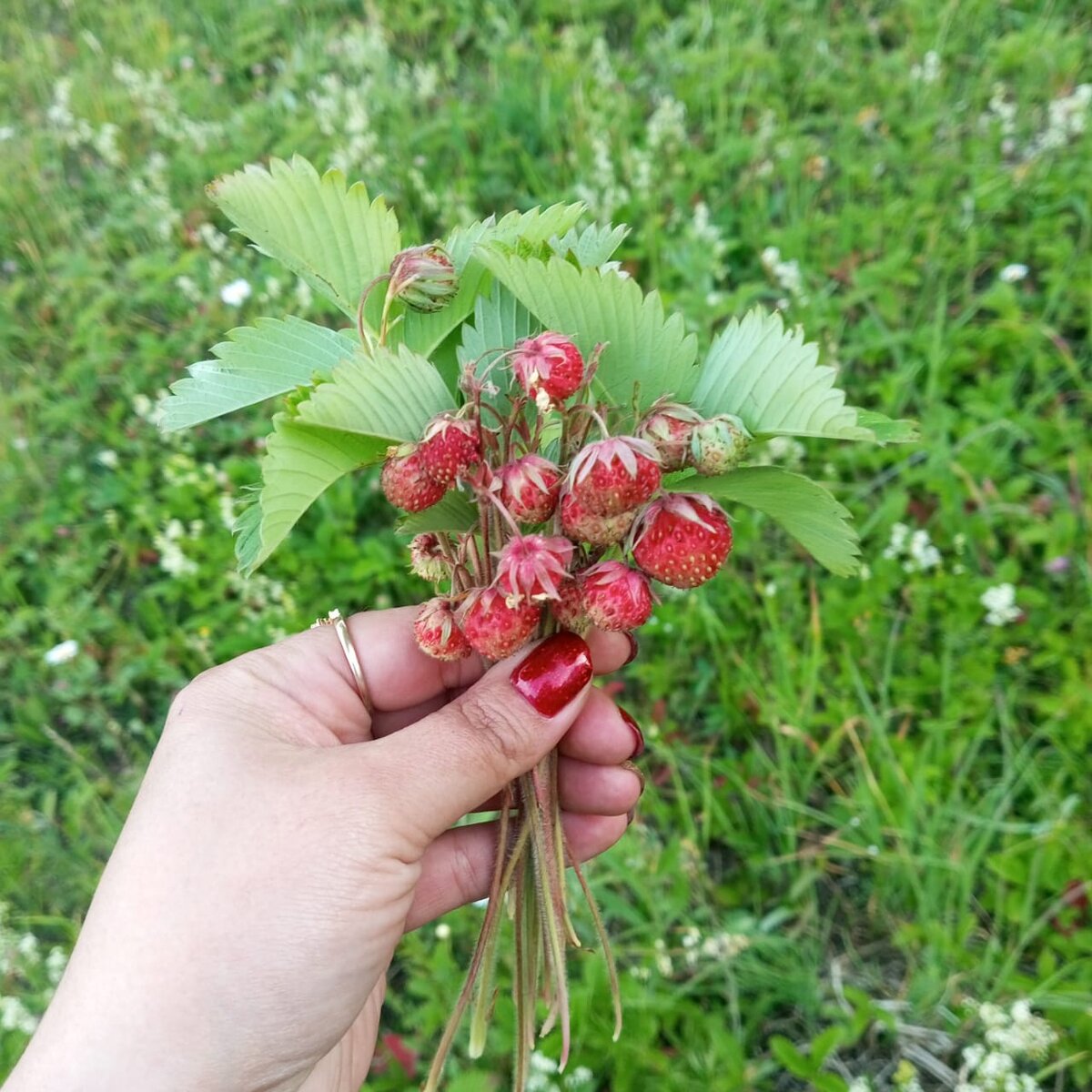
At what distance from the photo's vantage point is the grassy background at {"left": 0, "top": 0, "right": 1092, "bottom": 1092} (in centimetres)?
183

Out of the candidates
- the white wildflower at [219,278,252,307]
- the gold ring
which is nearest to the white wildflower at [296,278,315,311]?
the white wildflower at [219,278,252,307]

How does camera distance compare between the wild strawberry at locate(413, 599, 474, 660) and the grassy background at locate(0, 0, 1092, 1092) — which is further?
the grassy background at locate(0, 0, 1092, 1092)

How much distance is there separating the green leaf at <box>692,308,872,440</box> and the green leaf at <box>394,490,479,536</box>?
33cm

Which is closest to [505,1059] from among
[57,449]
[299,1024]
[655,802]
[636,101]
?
[655,802]

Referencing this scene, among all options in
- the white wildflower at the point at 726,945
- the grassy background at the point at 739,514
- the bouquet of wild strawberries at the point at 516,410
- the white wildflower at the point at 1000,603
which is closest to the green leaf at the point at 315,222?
the bouquet of wild strawberries at the point at 516,410

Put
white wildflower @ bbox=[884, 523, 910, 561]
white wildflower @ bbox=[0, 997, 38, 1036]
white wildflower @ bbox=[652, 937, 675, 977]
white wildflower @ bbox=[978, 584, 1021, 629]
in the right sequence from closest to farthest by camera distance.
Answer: white wildflower @ bbox=[652, 937, 675, 977] < white wildflower @ bbox=[0, 997, 38, 1036] < white wildflower @ bbox=[978, 584, 1021, 629] < white wildflower @ bbox=[884, 523, 910, 561]

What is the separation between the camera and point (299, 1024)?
46.9 inches

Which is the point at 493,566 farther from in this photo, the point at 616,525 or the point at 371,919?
the point at 371,919

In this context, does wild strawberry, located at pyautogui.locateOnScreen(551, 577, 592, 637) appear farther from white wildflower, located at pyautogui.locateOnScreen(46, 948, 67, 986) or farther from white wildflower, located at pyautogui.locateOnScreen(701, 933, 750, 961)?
white wildflower, located at pyautogui.locateOnScreen(46, 948, 67, 986)

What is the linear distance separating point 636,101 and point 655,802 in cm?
245

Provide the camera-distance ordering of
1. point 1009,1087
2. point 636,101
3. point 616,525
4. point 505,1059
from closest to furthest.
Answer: point 616,525 → point 1009,1087 → point 505,1059 → point 636,101

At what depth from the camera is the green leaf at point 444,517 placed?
1158mm

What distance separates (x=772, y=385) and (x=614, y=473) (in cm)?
20

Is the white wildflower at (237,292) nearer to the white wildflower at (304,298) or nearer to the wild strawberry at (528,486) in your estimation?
the white wildflower at (304,298)
